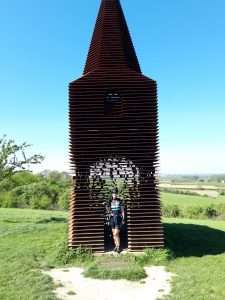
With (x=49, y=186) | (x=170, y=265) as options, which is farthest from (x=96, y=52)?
(x=49, y=186)

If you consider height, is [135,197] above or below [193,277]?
above

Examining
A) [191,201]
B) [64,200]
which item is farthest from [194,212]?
[64,200]

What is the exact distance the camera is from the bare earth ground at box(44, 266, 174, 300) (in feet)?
33.4

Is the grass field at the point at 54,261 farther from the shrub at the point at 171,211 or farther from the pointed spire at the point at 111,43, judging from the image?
the shrub at the point at 171,211

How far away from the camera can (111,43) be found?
607 inches

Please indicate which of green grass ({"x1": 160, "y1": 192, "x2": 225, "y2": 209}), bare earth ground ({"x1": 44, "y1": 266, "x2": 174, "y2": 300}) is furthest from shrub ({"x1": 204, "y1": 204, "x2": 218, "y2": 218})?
bare earth ground ({"x1": 44, "y1": 266, "x2": 174, "y2": 300})

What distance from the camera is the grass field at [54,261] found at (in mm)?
10305

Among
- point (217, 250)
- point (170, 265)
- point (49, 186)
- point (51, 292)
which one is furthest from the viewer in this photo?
point (49, 186)

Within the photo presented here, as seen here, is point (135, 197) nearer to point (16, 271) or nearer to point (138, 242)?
point (138, 242)

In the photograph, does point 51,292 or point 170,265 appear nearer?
point 51,292

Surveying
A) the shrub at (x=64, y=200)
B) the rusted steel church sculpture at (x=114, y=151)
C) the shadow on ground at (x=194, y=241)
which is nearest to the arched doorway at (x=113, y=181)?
the rusted steel church sculpture at (x=114, y=151)

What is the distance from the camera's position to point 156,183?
569 inches

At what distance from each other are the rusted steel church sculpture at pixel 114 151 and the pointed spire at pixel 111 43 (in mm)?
383

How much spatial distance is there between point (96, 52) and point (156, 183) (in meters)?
5.30
